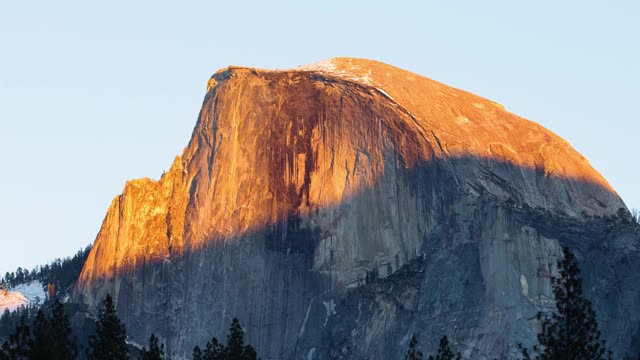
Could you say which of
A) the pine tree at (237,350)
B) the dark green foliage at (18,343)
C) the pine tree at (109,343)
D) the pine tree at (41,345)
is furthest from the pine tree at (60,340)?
the pine tree at (237,350)

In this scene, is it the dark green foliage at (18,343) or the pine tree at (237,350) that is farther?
the pine tree at (237,350)

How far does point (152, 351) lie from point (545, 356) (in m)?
33.4

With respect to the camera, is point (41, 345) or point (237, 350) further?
point (237, 350)

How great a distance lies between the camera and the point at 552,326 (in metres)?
135

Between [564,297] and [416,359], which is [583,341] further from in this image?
[416,359]

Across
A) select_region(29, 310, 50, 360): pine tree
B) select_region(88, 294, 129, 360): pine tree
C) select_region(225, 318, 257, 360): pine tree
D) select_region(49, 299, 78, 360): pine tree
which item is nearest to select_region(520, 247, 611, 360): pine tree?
select_region(225, 318, 257, 360): pine tree

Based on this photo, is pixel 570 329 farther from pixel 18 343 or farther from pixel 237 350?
pixel 18 343

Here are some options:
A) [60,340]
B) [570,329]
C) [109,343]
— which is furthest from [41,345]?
[570,329]

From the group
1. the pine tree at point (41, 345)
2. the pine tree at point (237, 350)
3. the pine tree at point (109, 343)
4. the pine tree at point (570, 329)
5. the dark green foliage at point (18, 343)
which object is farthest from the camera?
the pine tree at point (237, 350)

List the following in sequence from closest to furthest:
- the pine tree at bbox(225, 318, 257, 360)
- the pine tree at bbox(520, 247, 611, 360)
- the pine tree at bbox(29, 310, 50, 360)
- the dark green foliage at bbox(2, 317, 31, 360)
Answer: the dark green foliage at bbox(2, 317, 31, 360)
the pine tree at bbox(520, 247, 611, 360)
the pine tree at bbox(29, 310, 50, 360)
the pine tree at bbox(225, 318, 257, 360)

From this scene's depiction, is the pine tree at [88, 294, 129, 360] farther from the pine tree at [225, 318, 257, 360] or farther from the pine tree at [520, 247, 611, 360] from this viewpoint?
the pine tree at [520, 247, 611, 360]

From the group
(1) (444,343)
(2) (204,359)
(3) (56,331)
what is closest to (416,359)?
(1) (444,343)

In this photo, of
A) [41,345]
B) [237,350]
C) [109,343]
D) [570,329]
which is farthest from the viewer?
[237,350]

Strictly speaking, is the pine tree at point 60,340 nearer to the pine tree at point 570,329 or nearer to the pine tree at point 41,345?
the pine tree at point 41,345
